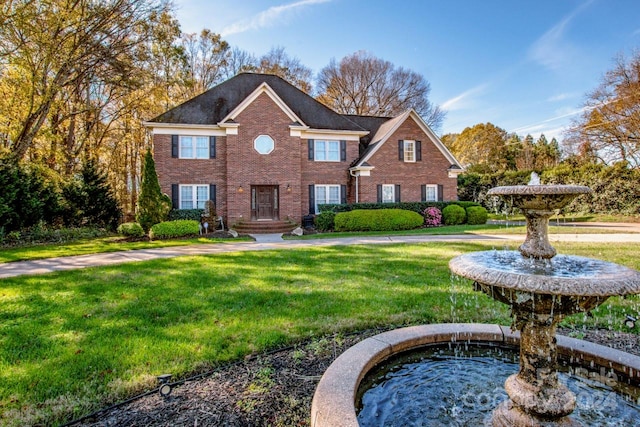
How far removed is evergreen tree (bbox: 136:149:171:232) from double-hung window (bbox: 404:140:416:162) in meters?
13.8

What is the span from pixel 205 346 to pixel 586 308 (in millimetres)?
3531

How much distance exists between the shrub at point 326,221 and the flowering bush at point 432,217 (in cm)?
551

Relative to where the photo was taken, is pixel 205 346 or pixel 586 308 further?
pixel 205 346

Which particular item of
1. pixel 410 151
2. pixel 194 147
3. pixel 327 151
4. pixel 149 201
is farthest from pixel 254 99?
pixel 410 151

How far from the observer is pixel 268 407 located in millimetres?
2682

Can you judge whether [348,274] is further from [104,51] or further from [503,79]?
[104,51]

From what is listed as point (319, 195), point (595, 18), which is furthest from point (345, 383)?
point (319, 195)

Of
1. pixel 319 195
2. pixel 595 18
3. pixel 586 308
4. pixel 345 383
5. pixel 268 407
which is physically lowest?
pixel 268 407

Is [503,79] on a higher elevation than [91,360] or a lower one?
higher

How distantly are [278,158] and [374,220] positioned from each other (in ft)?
20.5

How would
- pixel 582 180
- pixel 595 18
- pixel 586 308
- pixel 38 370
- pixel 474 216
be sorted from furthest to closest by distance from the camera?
pixel 582 180
pixel 474 216
pixel 595 18
pixel 38 370
pixel 586 308

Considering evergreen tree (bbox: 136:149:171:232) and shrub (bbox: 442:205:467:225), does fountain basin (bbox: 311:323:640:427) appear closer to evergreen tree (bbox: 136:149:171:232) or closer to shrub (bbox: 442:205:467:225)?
evergreen tree (bbox: 136:149:171:232)

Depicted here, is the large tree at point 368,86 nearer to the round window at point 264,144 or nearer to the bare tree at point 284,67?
the bare tree at point 284,67

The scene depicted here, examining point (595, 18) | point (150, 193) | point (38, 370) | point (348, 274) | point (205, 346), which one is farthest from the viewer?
point (150, 193)
